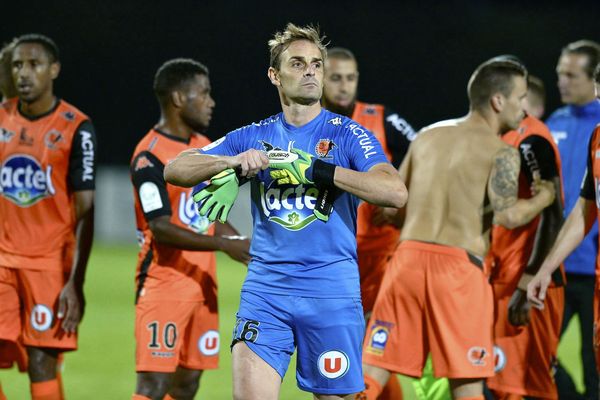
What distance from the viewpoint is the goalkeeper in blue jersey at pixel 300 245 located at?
4746 mm

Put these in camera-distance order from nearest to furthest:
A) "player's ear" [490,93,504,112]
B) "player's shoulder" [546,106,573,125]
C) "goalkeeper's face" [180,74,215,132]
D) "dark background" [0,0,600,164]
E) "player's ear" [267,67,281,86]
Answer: "player's ear" [267,67,281,86], "player's ear" [490,93,504,112], "goalkeeper's face" [180,74,215,132], "player's shoulder" [546,106,573,125], "dark background" [0,0,600,164]

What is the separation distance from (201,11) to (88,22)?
244 cm

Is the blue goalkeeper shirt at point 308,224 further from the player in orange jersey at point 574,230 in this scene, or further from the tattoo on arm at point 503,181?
the player in orange jersey at point 574,230

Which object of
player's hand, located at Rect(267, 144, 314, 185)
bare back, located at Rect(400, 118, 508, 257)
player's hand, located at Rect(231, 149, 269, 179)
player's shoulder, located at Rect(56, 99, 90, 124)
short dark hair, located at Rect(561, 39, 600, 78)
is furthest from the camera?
short dark hair, located at Rect(561, 39, 600, 78)

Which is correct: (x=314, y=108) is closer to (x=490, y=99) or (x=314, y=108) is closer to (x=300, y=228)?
(x=300, y=228)

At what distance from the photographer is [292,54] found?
16.1 feet

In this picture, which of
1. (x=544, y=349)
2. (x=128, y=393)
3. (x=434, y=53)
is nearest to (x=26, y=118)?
(x=128, y=393)

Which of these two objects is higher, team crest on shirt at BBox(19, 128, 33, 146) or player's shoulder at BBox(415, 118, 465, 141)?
player's shoulder at BBox(415, 118, 465, 141)

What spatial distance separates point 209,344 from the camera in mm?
6453

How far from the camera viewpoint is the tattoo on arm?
592 centimetres

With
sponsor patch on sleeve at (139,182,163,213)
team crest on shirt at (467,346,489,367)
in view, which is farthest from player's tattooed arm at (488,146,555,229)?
sponsor patch on sleeve at (139,182,163,213)

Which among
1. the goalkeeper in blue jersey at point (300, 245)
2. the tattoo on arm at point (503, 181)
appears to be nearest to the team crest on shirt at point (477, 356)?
the tattoo on arm at point (503, 181)

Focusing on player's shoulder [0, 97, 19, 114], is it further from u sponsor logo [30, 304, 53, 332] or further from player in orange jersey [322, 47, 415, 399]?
player in orange jersey [322, 47, 415, 399]

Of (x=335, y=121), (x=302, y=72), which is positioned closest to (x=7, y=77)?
(x=302, y=72)
